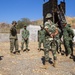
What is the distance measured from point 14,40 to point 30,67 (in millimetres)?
4022

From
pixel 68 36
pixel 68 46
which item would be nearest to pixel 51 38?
pixel 68 36

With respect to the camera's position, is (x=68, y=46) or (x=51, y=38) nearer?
(x=51, y=38)

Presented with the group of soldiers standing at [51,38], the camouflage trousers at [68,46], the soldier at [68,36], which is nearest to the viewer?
the group of soldiers standing at [51,38]

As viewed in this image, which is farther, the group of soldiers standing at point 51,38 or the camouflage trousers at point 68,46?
the camouflage trousers at point 68,46

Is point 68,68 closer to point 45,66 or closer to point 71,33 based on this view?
point 45,66

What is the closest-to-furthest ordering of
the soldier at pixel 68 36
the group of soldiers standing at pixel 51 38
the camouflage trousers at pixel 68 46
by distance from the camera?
1. the group of soldiers standing at pixel 51 38
2. the soldier at pixel 68 36
3. the camouflage trousers at pixel 68 46

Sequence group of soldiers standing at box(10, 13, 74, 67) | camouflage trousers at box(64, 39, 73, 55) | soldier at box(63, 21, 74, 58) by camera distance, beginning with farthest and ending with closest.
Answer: camouflage trousers at box(64, 39, 73, 55) → soldier at box(63, 21, 74, 58) → group of soldiers standing at box(10, 13, 74, 67)

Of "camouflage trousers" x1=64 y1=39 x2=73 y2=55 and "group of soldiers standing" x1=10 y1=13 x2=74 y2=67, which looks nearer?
"group of soldiers standing" x1=10 y1=13 x2=74 y2=67

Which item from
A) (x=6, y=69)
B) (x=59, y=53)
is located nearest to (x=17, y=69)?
(x=6, y=69)

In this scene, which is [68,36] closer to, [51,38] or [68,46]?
[68,46]

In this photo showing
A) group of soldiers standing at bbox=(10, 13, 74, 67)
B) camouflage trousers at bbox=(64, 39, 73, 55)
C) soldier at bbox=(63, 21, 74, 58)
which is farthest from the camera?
camouflage trousers at bbox=(64, 39, 73, 55)

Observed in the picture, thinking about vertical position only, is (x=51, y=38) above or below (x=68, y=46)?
above

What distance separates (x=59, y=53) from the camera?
14.2m

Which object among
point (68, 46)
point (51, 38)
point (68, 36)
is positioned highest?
point (68, 36)
